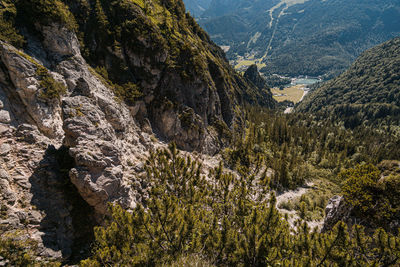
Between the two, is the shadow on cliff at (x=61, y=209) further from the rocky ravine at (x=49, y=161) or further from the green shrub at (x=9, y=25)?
the green shrub at (x=9, y=25)

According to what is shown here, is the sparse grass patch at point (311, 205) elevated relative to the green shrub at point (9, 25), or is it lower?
lower

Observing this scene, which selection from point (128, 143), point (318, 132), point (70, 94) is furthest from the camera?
point (318, 132)

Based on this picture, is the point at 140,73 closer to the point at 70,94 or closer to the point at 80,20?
the point at 80,20

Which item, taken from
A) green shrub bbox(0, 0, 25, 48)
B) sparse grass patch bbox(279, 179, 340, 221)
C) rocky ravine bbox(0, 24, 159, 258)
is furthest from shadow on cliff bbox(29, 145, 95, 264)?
sparse grass patch bbox(279, 179, 340, 221)

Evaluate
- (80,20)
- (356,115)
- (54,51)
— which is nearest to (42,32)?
(54,51)

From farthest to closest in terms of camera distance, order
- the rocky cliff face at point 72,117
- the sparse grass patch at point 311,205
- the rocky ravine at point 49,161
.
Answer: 1. the sparse grass patch at point 311,205
2. the rocky cliff face at point 72,117
3. the rocky ravine at point 49,161

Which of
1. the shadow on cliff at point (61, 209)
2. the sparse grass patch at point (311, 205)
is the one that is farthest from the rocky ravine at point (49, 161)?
the sparse grass patch at point (311, 205)

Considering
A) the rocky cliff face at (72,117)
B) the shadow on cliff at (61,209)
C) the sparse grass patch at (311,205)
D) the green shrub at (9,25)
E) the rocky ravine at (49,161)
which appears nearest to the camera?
the rocky ravine at (49,161)
